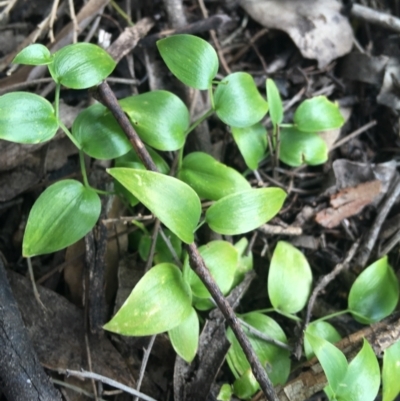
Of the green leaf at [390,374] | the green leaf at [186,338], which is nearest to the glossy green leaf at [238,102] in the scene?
the green leaf at [186,338]

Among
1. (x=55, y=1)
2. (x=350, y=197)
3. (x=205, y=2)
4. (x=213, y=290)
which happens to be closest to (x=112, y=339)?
(x=213, y=290)

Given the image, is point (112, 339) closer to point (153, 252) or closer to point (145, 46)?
point (153, 252)

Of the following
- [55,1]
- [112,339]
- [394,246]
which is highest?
[55,1]

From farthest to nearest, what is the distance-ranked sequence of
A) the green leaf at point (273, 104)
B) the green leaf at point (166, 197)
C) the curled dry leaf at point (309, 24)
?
the curled dry leaf at point (309, 24) < the green leaf at point (273, 104) < the green leaf at point (166, 197)

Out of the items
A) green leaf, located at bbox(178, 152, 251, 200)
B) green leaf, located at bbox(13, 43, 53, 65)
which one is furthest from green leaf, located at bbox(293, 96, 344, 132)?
green leaf, located at bbox(13, 43, 53, 65)

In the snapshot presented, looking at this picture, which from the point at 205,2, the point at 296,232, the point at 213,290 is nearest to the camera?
the point at 213,290

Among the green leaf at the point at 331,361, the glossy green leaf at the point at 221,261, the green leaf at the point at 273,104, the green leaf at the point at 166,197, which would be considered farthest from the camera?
the green leaf at the point at 273,104

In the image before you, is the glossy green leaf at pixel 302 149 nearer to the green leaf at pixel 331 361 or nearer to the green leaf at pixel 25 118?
the green leaf at pixel 331 361
